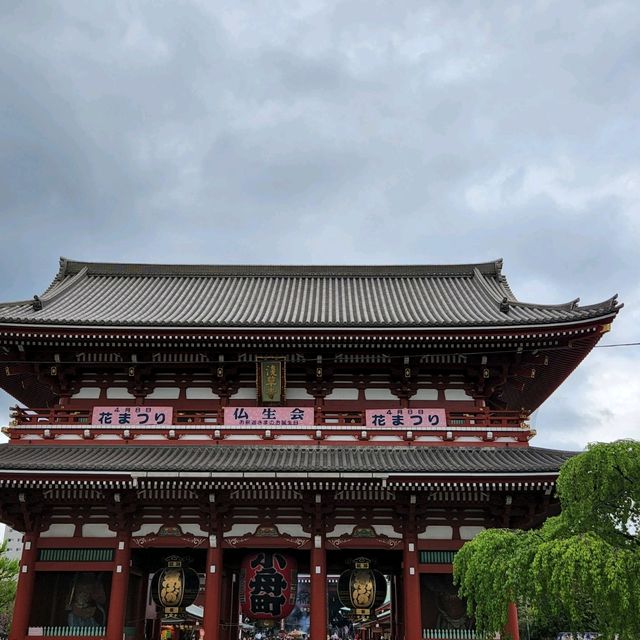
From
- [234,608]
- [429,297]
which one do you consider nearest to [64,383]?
[234,608]

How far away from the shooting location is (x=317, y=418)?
17484 millimetres

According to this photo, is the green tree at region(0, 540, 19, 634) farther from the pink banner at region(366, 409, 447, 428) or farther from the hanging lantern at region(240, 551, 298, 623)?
the pink banner at region(366, 409, 447, 428)

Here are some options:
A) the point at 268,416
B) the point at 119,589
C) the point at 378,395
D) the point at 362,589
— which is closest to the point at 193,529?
the point at 119,589

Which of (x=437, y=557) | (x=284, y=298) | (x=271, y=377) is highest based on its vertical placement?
(x=284, y=298)

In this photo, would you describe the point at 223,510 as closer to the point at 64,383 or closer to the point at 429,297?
the point at 64,383

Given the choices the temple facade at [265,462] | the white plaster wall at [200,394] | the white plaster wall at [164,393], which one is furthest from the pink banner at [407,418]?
the white plaster wall at [164,393]

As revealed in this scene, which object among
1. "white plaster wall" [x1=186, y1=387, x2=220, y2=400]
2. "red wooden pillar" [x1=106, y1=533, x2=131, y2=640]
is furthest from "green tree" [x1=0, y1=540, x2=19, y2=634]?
"white plaster wall" [x1=186, y1=387, x2=220, y2=400]

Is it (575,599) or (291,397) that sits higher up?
(291,397)

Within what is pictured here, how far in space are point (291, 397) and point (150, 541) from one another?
559 centimetres

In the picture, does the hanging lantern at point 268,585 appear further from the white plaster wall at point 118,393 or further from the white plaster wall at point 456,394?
the white plaster wall at point 456,394

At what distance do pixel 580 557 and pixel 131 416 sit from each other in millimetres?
12960

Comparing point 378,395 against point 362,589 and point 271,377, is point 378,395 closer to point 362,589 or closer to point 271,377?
point 271,377

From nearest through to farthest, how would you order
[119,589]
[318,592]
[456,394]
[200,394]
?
[318,592]
[119,589]
[456,394]
[200,394]

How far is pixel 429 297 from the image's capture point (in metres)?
23.8
